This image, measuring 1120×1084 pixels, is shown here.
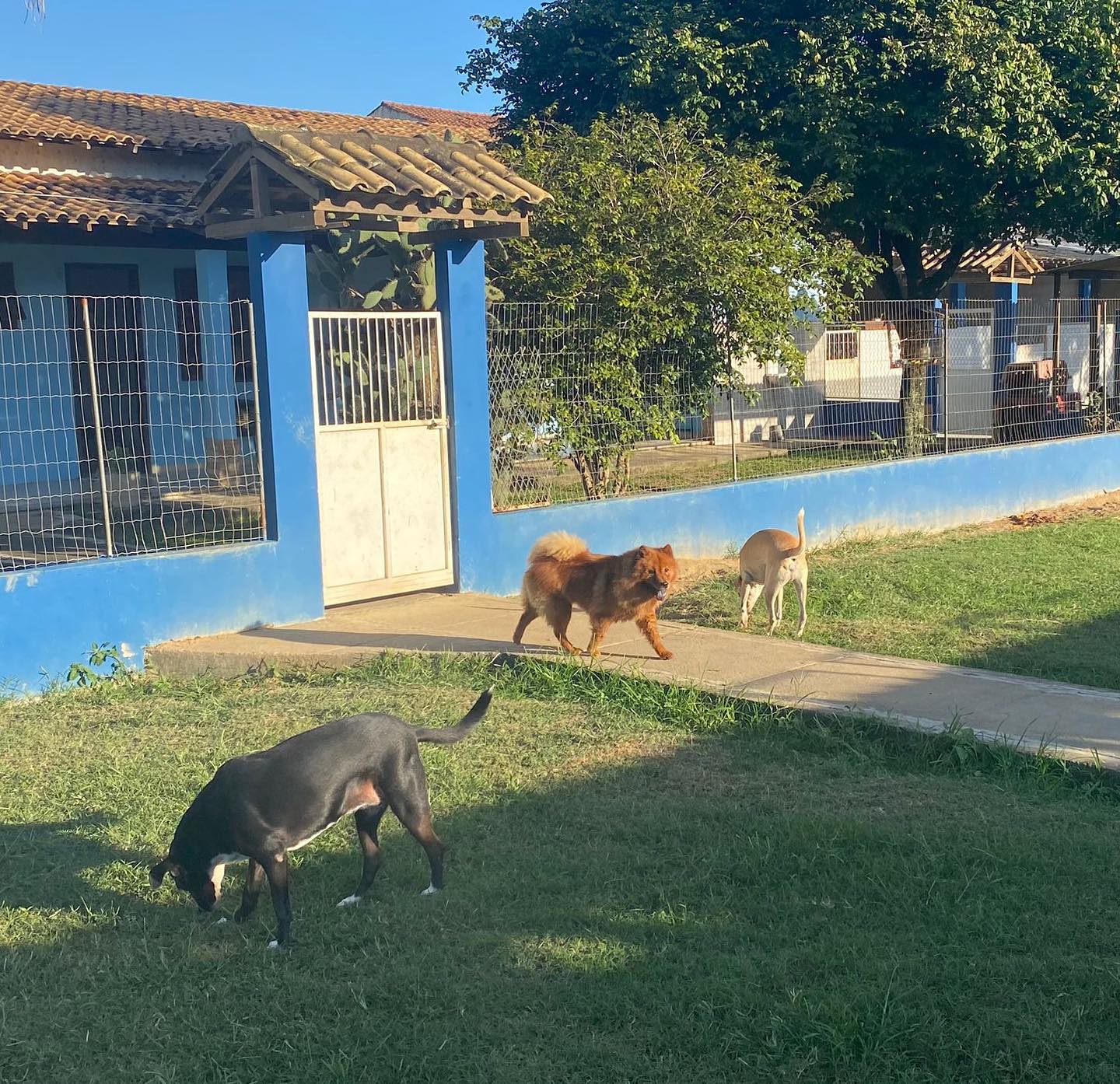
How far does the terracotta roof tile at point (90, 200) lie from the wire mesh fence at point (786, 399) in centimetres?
326

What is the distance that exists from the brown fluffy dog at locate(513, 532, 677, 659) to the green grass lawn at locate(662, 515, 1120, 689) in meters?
1.46

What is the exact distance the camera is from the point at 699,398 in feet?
37.8

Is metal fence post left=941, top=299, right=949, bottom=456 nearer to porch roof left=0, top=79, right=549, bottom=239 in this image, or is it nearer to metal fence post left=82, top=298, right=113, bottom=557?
porch roof left=0, top=79, right=549, bottom=239

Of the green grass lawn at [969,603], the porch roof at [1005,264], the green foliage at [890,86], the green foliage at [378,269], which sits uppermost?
the green foliage at [890,86]

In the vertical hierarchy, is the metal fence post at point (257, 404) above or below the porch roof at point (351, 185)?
below

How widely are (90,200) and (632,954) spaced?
1135 cm

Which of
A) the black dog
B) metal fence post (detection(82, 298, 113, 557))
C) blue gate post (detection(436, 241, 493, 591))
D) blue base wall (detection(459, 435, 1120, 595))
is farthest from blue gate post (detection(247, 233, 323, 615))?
the black dog

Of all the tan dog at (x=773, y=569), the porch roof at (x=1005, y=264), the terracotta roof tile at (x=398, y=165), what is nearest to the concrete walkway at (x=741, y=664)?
the tan dog at (x=773, y=569)

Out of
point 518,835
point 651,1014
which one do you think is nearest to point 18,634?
point 518,835

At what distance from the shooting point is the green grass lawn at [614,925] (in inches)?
130

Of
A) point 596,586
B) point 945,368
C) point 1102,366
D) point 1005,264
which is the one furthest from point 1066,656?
point 1005,264

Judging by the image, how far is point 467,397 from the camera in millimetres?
9391

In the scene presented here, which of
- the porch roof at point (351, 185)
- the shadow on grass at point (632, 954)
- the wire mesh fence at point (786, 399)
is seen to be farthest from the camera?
the wire mesh fence at point (786, 399)

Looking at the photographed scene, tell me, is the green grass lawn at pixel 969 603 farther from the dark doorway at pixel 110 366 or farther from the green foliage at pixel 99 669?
the dark doorway at pixel 110 366
